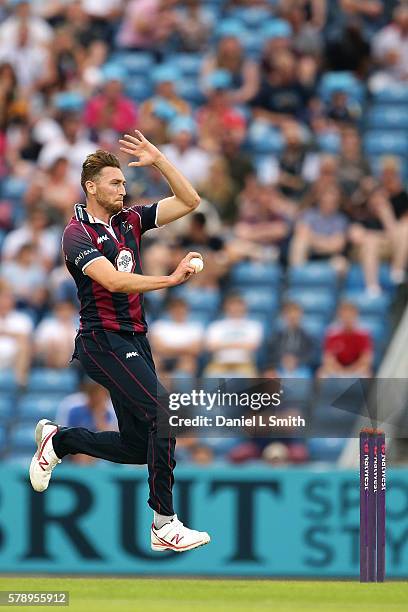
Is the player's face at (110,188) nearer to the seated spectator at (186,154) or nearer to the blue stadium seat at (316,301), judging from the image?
the blue stadium seat at (316,301)

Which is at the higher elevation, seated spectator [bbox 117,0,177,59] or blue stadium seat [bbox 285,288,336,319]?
seated spectator [bbox 117,0,177,59]

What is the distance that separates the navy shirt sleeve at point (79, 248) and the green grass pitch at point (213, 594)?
209 centimetres

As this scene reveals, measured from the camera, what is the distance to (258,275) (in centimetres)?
1638

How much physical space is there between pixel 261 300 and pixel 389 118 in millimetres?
2964

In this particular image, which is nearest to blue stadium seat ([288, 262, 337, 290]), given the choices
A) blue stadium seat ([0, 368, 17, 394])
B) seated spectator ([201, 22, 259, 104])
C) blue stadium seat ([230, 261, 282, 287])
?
blue stadium seat ([230, 261, 282, 287])

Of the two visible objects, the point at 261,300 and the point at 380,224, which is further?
the point at 380,224

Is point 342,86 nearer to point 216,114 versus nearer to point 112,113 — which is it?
point 216,114

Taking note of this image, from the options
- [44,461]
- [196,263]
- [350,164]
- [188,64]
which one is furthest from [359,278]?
[196,263]

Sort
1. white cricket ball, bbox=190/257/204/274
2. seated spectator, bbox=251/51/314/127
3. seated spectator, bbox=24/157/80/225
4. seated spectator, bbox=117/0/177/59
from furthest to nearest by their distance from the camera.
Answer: seated spectator, bbox=117/0/177/59, seated spectator, bbox=251/51/314/127, seated spectator, bbox=24/157/80/225, white cricket ball, bbox=190/257/204/274

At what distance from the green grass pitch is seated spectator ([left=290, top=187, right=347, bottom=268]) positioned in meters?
4.50

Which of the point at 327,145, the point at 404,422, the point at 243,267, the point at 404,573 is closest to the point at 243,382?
the point at 404,422

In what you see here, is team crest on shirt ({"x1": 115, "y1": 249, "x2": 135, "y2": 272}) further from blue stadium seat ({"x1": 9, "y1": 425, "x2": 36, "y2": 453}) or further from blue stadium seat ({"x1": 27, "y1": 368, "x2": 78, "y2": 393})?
blue stadium seat ({"x1": 27, "y1": 368, "x2": 78, "y2": 393})

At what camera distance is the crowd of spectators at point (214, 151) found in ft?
51.8

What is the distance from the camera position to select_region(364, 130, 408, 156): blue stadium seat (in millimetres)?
17469
